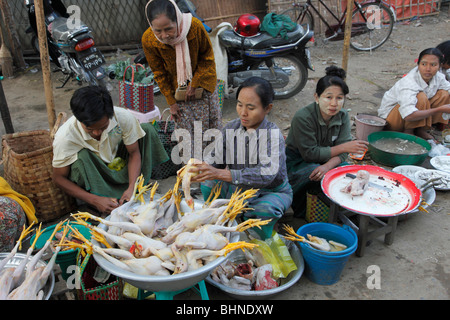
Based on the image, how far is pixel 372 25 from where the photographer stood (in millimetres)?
7043

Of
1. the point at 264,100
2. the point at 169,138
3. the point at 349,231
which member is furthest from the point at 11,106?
the point at 349,231

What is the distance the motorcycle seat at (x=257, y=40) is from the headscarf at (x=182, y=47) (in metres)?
1.75

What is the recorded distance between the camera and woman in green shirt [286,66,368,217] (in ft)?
8.87

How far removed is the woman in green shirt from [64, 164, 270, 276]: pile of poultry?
2.85ft

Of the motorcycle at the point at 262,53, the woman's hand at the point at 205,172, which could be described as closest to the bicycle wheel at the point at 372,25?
the motorcycle at the point at 262,53

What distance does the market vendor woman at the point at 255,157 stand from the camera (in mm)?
2312

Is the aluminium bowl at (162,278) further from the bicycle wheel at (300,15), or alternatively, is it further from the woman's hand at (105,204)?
the bicycle wheel at (300,15)

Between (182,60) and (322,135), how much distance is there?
1.28 m

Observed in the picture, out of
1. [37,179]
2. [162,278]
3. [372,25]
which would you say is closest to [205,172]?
[162,278]

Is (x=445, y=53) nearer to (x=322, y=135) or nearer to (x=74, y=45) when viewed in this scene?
(x=322, y=135)
